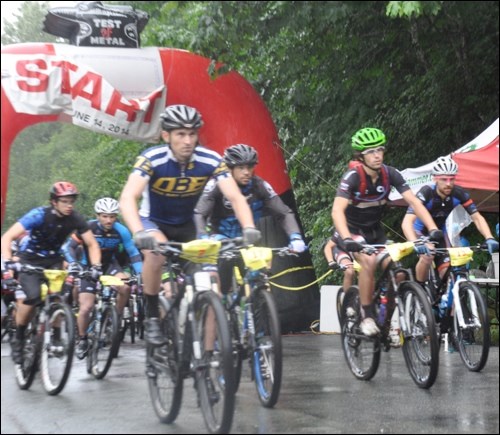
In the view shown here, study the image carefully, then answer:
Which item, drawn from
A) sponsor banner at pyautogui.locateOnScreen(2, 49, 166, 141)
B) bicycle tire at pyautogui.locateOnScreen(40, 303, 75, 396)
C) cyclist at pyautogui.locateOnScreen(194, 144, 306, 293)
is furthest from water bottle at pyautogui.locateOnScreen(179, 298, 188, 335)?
sponsor banner at pyautogui.locateOnScreen(2, 49, 166, 141)

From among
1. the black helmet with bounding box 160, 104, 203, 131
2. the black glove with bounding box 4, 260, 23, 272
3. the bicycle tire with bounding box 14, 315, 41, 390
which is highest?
the black helmet with bounding box 160, 104, 203, 131

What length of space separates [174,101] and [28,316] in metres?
6.18


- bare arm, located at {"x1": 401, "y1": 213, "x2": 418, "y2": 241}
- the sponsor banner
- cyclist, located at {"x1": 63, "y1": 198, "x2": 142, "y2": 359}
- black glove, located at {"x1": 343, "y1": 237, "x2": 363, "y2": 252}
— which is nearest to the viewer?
black glove, located at {"x1": 343, "y1": 237, "x2": 363, "y2": 252}

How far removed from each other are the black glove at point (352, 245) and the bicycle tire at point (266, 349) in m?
1.35

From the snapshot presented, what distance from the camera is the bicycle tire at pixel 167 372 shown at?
22.5ft

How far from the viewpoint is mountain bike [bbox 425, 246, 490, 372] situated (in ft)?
30.9

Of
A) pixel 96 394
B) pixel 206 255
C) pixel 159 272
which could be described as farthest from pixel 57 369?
pixel 206 255

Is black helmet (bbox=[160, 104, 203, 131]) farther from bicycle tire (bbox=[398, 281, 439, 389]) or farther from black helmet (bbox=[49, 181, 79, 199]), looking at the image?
black helmet (bbox=[49, 181, 79, 199])

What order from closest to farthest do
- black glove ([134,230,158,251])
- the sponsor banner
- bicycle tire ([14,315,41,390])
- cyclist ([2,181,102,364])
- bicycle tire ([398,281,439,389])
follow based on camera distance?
black glove ([134,230,158,251]) < bicycle tire ([398,281,439,389]) < bicycle tire ([14,315,41,390]) < cyclist ([2,181,102,364]) < the sponsor banner

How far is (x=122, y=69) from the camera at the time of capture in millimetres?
14547

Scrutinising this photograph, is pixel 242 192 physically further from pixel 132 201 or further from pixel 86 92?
pixel 86 92

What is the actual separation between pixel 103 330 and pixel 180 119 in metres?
3.87

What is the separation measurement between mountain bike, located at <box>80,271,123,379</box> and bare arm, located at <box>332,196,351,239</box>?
8.74 feet

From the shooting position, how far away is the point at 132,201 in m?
6.97
